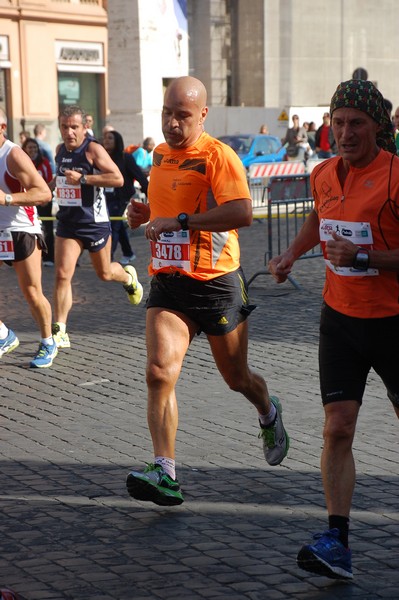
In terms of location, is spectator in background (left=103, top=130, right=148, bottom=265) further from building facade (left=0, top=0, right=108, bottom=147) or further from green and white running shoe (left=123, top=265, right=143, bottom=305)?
building facade (left=0, top=0, right=108, bottom=147)

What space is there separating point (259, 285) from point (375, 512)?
8.34 m

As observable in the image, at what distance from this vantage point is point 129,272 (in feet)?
36.5

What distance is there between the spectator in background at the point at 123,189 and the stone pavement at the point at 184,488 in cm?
592

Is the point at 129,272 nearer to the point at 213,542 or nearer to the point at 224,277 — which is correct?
the point at 224,277

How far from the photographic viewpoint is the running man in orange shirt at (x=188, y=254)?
5.50 meters

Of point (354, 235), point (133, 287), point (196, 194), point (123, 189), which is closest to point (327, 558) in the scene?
point (354, 235)

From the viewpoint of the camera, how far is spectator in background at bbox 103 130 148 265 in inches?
604

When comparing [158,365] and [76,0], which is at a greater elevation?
[76,0]

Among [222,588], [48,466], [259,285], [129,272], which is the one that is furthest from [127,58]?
[222,588]

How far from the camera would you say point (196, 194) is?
5.65m

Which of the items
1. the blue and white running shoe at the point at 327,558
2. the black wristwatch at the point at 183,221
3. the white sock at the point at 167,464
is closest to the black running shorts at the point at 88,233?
the black wristwatch at the point at 183,221

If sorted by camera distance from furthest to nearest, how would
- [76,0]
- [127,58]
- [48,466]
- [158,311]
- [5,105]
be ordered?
1. [76,0]
2. [5,105]
3. [127,58]
4. [48,466]
5. [158,311]

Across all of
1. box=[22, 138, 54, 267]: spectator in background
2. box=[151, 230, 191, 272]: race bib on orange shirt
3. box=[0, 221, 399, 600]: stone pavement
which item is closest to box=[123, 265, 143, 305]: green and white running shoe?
box=[0, 221, 399, 600]: stone pavement

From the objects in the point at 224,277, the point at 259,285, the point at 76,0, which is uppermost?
the point at 76,0
